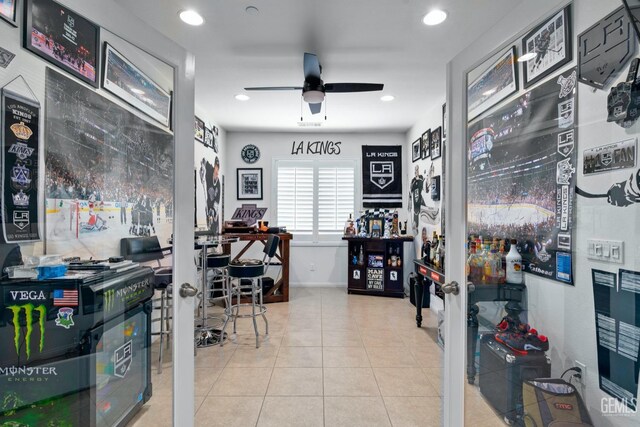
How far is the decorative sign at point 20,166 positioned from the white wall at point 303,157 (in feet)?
14.7

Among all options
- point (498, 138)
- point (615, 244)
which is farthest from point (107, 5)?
point (615, 244)

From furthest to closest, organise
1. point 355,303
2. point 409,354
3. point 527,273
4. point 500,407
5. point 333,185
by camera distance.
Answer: point 333,185
point 355,303
point 409,354
point 527,273
point 500,407

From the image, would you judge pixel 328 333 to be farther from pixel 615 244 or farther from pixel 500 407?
pixel 615 244

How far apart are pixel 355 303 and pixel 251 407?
2.79 m

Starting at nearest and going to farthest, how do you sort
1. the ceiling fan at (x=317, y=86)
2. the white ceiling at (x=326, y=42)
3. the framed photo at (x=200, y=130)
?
1. the white ceiling at (x=326, y=42)
2. the ceiling fan at (x=317, y=86)
3. the framed photo at (x=200, y=130)

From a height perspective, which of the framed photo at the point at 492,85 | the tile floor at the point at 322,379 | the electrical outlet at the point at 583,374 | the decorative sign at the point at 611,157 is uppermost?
the framed photo at the point at 492,85

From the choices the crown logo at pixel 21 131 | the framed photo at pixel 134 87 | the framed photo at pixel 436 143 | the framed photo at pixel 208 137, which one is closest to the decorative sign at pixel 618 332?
the framed photo at pixel 134 87

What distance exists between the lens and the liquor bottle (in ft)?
6.52

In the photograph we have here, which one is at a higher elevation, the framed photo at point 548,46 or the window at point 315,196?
the framed photo at point 548,46

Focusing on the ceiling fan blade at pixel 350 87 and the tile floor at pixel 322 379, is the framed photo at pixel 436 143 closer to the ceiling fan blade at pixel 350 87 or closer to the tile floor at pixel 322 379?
the ceiling fan blade at pixel 350 87

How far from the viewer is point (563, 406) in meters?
1.58

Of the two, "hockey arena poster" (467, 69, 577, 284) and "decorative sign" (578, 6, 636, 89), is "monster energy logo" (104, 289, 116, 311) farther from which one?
"decorative sign" (578, 6, 636, 89)

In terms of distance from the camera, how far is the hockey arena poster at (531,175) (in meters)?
1.69

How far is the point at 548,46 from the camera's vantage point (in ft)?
5.12
